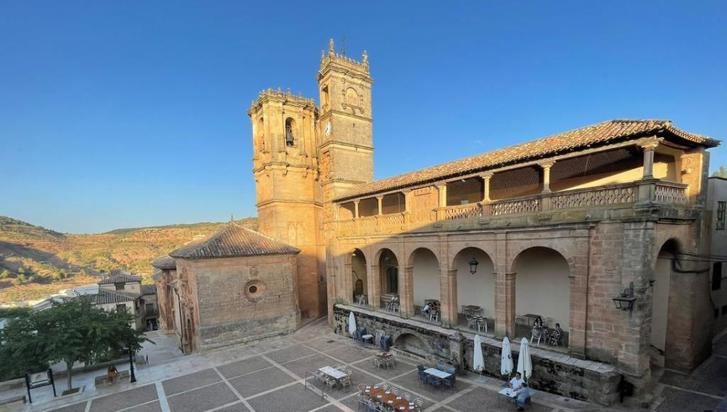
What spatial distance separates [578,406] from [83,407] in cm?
1800

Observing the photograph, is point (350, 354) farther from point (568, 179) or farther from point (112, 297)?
point (112, 297)

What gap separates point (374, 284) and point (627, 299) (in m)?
11.7

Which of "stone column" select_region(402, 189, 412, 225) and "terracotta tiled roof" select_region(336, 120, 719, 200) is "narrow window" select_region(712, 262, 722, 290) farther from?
"stone column" select_region(402, 189, 412, 225)

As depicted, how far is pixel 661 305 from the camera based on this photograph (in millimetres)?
11969

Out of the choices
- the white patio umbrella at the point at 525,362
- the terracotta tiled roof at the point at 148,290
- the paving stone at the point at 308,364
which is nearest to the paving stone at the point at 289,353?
the paving stone at the point at 308,364

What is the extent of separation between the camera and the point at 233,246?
19281 millimetres

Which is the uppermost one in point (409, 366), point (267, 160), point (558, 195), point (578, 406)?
point (267, 160)

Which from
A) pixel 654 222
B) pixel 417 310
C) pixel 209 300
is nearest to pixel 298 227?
pixel 209 300

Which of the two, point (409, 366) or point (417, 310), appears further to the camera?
point (417, 310)

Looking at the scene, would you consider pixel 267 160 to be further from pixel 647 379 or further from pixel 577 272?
pixel 647 379

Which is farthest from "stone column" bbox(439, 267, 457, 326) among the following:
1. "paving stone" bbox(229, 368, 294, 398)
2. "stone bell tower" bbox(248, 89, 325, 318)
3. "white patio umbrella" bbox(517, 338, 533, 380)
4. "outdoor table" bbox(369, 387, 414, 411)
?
"stone bell tower" bbox(248, 89, 325, 318)

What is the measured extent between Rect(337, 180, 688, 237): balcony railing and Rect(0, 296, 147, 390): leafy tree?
14043 mm

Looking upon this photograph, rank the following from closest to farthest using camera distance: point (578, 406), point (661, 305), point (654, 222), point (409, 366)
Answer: point (654, 222)
point (578, 406)
point (661, 305)
point (409, 366)

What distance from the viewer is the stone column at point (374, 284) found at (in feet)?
59.5
